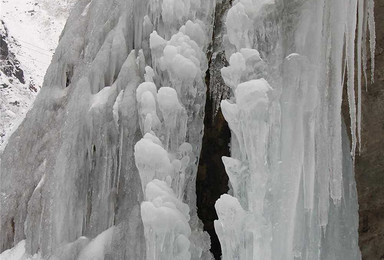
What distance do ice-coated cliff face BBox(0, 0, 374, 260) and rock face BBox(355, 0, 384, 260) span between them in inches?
21.6

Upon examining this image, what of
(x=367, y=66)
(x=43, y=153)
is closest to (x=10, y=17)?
(x=43, y=153)

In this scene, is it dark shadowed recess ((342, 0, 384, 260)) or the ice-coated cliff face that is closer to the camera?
the ice-coated cliff face

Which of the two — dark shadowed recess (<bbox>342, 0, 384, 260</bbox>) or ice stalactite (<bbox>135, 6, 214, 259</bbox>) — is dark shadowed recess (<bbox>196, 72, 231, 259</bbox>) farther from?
dark shadowed recess (<bbox>342, 0, 384, 260</bbox>)

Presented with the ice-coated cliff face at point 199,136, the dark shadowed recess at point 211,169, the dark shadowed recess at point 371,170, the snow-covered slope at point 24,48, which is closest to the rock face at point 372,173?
the dark shadowed recess at point 371,170

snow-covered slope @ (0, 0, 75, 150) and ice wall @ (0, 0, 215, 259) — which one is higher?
snow-covered slope @ (0, 0, 75, 150)

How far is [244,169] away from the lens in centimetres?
399

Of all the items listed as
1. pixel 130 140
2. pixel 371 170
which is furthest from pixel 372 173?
pixel 130 140

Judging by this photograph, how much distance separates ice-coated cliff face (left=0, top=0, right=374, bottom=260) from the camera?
398 centimetres

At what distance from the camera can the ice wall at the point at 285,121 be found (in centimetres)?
388

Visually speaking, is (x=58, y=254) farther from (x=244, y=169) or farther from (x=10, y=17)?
(x=10, y=17)

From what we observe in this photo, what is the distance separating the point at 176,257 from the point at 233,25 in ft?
6.52

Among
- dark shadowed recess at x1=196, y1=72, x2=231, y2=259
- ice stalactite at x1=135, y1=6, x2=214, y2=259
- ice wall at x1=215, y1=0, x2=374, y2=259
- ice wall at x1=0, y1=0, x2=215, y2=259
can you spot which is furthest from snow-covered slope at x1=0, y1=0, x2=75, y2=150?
ice wall at x1=215, y1=0, x2=374, y2=259

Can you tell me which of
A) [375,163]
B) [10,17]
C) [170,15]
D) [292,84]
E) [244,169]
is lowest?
[244,169]

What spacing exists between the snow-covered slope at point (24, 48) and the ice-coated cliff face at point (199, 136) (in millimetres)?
18582
